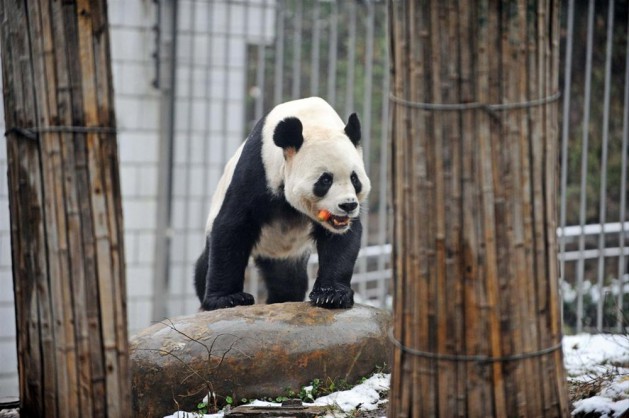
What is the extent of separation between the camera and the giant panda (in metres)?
4.16

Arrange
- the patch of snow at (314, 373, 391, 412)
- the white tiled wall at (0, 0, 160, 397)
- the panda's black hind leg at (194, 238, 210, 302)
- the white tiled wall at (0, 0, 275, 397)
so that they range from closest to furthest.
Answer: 1. the patch of snow at (314, 373, 391, 412)
2. the panda's black hind leg at (194, 238, 210, 302)
3. the white tiled wall at (0, 0, 275, 397)
4. the white tiled wall at (0, 0, 160, 397)

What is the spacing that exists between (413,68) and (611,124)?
8.01m

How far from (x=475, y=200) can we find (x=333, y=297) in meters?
1.81

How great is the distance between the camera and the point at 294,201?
14.1ft

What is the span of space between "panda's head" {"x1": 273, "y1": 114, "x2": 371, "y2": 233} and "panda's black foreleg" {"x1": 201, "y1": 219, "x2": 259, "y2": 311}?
1.11 ft

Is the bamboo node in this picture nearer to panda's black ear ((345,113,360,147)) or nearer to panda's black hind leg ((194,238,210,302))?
panda's black ear ((345,113,360,147))

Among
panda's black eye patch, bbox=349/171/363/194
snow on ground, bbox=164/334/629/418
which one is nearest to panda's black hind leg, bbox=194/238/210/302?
panda's black eye patch, bbox=349/171/363/194

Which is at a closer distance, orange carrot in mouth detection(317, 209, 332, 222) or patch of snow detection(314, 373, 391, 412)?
patch of snow detection(314, 373, 391, 412)

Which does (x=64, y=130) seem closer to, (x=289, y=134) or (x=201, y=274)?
(x=289, y=134)

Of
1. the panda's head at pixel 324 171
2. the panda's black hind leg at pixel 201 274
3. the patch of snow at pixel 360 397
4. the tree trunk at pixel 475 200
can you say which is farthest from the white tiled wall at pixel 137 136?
the tree trunk at pixel 475 200

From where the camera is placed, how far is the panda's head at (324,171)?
4.15 m

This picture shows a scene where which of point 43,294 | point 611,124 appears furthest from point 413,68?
point 611,124

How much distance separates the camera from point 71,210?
248 cm

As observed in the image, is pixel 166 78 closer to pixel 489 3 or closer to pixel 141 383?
pixel 141 383
